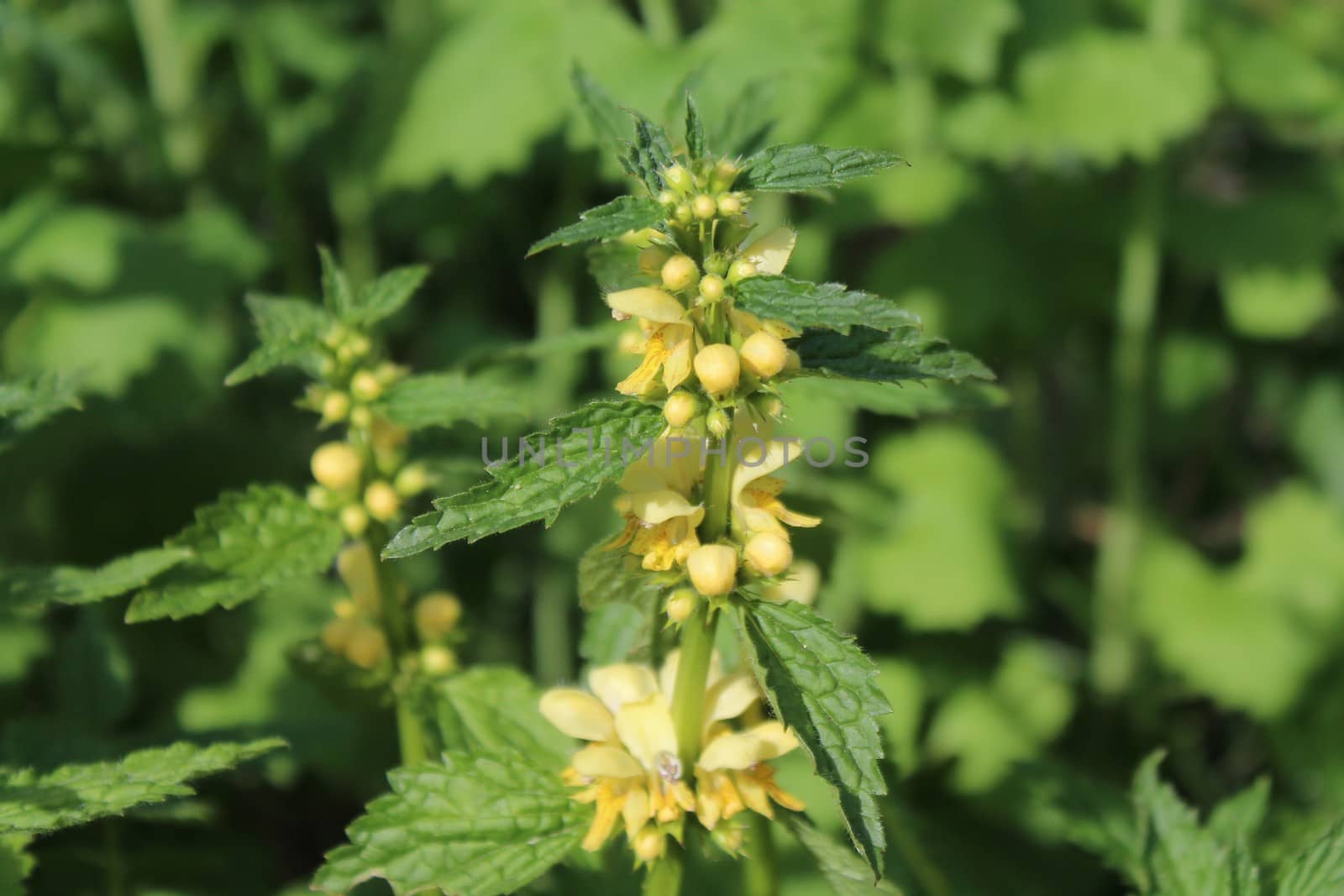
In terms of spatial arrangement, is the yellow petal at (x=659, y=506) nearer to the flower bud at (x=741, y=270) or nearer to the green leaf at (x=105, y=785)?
the flower bud at (x=741, y=270)

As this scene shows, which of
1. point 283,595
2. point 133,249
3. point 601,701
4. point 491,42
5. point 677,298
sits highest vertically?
point 491,42

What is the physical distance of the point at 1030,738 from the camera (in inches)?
79.1

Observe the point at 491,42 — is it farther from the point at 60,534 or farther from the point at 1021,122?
the point at 60,534

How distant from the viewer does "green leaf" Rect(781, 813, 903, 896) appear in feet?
3.06

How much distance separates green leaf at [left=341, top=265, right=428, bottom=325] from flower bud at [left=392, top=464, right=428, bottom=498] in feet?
0.43

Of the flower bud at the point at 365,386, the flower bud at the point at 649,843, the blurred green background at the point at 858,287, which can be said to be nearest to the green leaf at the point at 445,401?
the flower bud at the point at 365,386

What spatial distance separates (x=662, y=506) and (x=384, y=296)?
369 millimetres

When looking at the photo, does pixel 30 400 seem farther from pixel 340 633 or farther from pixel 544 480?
pixel 544 480

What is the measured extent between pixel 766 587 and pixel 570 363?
1.33 metres

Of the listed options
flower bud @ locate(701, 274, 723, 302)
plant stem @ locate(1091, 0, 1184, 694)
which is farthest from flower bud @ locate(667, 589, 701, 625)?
plant stem @ locate(1091, 0, 1184, 694)

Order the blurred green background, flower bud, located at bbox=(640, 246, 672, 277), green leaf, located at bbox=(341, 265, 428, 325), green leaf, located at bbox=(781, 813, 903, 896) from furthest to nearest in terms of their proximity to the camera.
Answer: the blurred green background, green leaf, located at bbox=(341, 265, 428, 325), green leaf, located at bbox=(781, 813, 903, 896), flower bud, located at bbox=(640, 246, 672, 277)

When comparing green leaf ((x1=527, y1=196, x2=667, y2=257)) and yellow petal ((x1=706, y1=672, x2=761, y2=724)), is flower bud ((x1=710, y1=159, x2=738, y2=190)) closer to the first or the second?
green leaf ((x1=527, y1=196, x2=667, y2=257))

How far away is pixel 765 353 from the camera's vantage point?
77 cm

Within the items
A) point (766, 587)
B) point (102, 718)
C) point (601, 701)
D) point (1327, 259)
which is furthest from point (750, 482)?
point (1327, 259)
